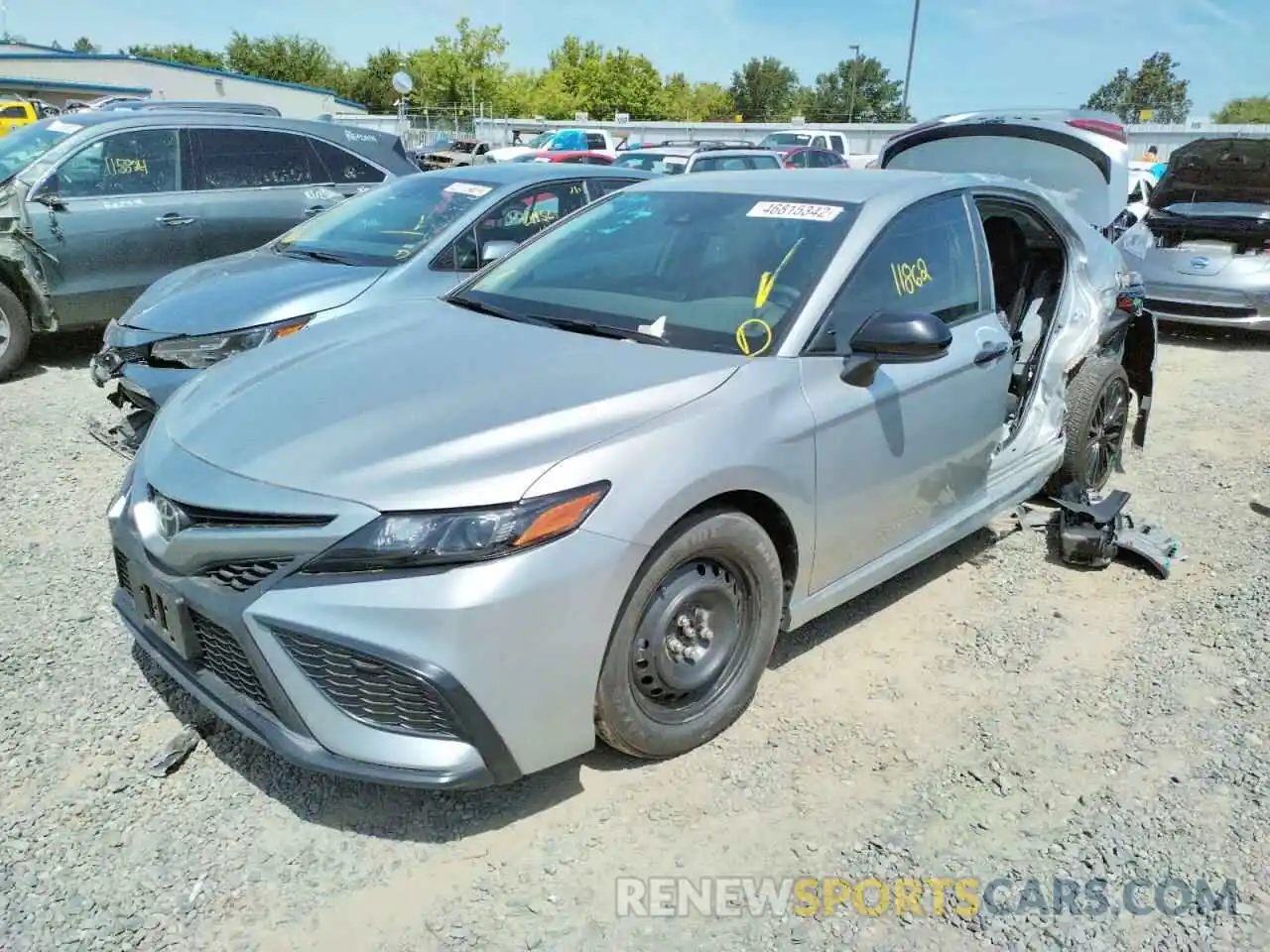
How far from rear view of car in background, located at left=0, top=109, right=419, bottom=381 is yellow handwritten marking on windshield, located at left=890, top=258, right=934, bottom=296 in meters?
5.89

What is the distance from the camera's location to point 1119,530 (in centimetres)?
435

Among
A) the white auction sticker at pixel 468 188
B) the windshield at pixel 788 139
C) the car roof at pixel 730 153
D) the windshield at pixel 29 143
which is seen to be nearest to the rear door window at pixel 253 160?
the windshield at pixel 29 143

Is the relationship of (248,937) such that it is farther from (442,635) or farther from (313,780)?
(442,635)

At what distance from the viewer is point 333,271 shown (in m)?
5.36

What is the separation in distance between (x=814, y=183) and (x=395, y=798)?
8.72 feet

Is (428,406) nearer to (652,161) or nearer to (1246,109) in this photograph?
(652,161)

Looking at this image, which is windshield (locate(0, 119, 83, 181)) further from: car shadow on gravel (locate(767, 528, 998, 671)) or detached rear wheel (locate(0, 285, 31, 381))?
car shadow on gravel (locate(767, 528, 998, 671))

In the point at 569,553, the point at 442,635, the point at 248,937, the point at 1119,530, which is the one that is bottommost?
the point at 248,937

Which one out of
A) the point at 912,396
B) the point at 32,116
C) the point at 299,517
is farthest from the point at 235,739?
the point at 32,116

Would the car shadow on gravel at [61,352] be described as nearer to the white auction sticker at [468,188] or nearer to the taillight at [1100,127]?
the white auction sticker at [468,188]

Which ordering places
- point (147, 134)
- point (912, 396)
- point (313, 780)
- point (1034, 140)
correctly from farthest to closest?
point (147, 134), point (1034, 140), point (912, 396), point (313, 780)

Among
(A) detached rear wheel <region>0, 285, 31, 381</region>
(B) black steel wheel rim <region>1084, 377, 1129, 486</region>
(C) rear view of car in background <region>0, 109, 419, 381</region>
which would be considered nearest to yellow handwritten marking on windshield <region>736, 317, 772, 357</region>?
(B) black steel wheel rim <region>1084, 377, 1129, 486</region>

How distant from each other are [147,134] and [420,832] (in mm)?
6703

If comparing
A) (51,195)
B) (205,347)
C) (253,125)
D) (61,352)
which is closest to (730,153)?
(253,125)
